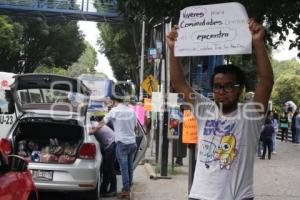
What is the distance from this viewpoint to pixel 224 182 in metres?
3.84

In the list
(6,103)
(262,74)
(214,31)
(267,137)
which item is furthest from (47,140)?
(267,137)

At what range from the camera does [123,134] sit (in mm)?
9719

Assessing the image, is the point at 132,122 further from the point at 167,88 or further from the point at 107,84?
the point at 107,84

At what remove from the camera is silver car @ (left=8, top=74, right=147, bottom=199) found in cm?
931

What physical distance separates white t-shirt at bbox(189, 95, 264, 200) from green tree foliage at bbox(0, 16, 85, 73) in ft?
140

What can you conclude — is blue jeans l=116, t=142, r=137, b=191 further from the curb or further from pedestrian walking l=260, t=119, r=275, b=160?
pedestrian walking l=260, t=119, r=275, b=160

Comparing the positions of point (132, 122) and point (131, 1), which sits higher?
point (131, 1)

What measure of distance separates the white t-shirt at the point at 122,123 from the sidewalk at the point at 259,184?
1253mm

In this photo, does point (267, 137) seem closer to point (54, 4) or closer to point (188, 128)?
point (188, 128)

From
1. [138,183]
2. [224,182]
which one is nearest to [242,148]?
[224,182]

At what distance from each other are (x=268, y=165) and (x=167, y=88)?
12.4 feet

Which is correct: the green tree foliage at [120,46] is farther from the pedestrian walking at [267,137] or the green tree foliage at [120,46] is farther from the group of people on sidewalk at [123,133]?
the group of people on sidewalk at [123,133]

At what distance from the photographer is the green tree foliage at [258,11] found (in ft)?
17.6

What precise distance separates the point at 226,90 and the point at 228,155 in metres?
0.44
